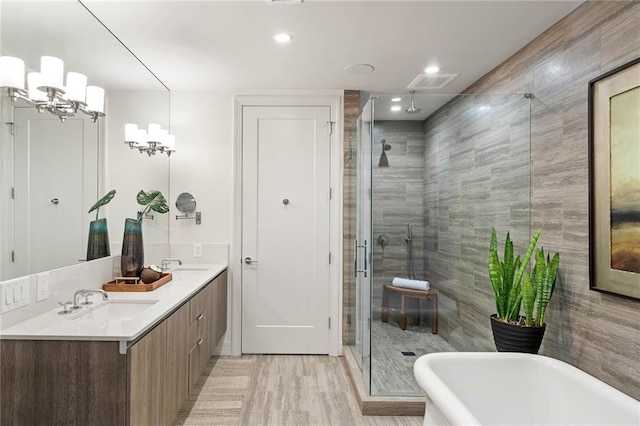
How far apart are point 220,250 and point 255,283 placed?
0.46 m

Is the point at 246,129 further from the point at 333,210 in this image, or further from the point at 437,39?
the point at 437,39

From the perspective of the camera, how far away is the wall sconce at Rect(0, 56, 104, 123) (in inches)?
64.7

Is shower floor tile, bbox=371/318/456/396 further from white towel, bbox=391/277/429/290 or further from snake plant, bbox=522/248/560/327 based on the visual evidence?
snake plant, bbox=522/248/560/327

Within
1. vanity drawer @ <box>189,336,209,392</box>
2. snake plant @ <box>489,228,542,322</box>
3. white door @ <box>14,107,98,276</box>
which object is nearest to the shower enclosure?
snake plant @ <box>489,228,542,322</box>

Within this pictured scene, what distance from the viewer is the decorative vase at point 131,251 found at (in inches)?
101

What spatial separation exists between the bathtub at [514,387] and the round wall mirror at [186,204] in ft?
8.21

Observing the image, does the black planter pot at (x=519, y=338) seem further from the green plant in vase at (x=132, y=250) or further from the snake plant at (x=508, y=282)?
the green plant in vase at (x=132, y=250)

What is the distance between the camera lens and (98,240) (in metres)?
2.37

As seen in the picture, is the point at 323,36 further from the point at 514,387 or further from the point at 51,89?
the point at 514,387

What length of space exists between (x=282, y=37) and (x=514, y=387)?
2451 mm

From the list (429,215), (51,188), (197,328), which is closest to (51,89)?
(51,188)

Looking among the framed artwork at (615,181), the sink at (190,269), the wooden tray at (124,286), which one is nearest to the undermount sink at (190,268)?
the sink at (190,269)

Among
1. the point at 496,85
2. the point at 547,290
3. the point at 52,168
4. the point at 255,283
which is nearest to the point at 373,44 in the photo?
the point at 496,85

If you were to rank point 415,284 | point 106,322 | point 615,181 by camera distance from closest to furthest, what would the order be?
point 106,322, point 615,181, point 415,284
